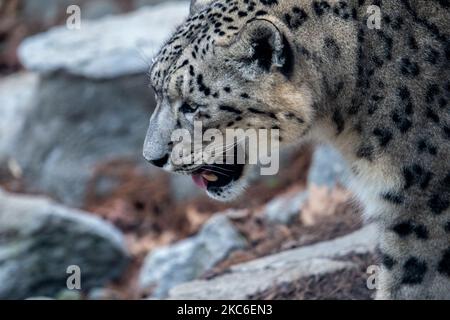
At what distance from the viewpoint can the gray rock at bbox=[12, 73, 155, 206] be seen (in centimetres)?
1190

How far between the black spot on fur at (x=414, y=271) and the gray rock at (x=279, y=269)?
4.12ft

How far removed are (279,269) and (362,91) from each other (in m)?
2.19

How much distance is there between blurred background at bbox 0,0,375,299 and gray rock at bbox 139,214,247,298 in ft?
0.05

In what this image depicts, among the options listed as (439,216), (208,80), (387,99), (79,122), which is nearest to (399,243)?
(439,216)

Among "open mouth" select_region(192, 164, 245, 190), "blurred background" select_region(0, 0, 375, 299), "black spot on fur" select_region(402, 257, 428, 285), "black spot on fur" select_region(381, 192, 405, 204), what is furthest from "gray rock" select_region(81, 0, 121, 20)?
"black spot on fur" select_region(402, 257, 428, 285)

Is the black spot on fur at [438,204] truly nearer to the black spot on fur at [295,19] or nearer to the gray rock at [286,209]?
the black spot on fur at [295,19]

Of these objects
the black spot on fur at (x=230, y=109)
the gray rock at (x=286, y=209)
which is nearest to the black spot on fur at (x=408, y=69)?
the black spot on fur at (x=230, y=109)

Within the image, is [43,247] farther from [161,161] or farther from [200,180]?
[161,161]

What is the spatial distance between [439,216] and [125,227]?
279 inches

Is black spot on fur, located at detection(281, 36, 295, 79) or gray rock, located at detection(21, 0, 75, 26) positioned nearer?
black spot on fur, located at detection(281, 36, 295, 79)

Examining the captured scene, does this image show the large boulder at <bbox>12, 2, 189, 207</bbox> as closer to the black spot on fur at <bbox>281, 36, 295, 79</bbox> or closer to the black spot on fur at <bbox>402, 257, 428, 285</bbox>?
the black spot on fur at <bbox>281, 36, 295, 79</bbox>

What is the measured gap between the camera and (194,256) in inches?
352

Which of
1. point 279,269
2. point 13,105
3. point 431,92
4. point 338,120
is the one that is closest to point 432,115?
point 431,92

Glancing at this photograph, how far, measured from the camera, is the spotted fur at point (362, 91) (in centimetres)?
488
